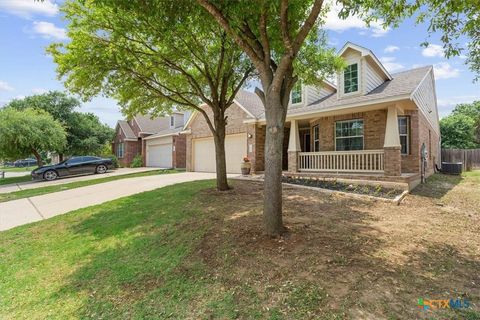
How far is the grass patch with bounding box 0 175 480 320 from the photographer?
3.12 metres

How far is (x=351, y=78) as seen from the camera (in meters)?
12.2

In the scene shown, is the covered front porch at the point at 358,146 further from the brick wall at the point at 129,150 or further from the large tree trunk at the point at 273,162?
the brick wall at the point at 129,150

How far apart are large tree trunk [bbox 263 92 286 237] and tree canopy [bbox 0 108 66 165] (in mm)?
20537

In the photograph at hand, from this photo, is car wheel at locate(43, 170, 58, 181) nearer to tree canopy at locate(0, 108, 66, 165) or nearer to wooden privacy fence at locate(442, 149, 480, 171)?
tree canopy at locate(0, 108, 66, 165)

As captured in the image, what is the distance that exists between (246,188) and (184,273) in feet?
20.2

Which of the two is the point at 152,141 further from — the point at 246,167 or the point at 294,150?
the point at 294,150

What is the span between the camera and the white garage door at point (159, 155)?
2436cm

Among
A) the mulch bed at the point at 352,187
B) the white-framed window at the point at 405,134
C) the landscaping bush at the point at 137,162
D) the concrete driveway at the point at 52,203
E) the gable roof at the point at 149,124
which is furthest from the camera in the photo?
the gable roof at the point at 149,124

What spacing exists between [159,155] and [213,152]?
9.24 metres

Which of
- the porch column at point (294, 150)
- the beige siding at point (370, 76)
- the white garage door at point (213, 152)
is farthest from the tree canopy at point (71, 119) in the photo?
the beige siding at point (370, 76)

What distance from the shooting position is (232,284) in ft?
11.7

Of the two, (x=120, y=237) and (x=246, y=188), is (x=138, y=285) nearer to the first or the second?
(x=120, y=237)

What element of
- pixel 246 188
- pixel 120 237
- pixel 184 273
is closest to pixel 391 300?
pixel 184 273

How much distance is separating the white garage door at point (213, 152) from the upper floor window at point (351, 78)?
636 cm
